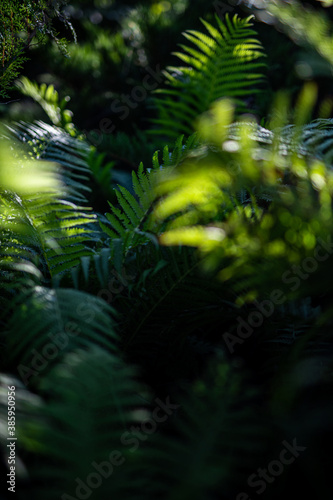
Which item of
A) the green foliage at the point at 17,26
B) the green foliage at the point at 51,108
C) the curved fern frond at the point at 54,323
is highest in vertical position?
the green foliage at the point at 17,26

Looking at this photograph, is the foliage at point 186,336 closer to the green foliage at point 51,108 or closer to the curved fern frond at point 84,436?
the curved fern frond at point 84,436

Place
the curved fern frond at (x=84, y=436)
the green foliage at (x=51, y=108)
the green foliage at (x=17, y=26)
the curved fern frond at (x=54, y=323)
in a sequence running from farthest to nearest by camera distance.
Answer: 1. the green foliage at (x=51, y=108)
2. the green foliage at (x=17, y=26)
3. the curved fern frond at (x=54, y=323)
4. the curved fern frond at (x=84, y=436)

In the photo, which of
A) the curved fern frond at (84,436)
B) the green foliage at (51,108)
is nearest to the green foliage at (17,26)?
the green foliage at (51,108)

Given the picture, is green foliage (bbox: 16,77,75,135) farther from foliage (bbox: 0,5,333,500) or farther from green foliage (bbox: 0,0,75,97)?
foliage (bbox: 0,5,333,500)

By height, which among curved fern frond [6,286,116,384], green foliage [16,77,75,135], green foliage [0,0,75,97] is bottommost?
curved fern frond [6,286,116,384]

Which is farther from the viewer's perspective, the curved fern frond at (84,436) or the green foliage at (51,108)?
the green foliage at (51,108)

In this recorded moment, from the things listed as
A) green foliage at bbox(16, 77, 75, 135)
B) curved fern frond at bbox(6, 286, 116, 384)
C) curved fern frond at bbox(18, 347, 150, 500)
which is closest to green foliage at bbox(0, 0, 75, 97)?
green foliage at bbox(16, 77, 75, 135)

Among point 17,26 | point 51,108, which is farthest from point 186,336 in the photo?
point 51,108

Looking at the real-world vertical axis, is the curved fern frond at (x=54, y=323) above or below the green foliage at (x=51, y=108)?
below

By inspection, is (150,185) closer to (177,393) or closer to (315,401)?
Answer: (177,393)

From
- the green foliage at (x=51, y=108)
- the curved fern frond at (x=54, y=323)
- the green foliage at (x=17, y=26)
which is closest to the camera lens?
the curved fern frond at (x=54, y=323)

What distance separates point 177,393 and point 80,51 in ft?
7.38

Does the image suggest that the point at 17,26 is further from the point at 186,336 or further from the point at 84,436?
the point at 84,436

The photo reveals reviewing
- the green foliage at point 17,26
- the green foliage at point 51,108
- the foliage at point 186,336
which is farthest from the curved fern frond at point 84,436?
the green foliage at point 51,108
